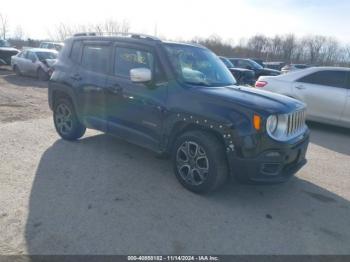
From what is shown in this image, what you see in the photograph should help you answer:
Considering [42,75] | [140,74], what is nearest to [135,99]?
[140,74]

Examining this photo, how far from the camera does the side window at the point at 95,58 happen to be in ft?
16.7

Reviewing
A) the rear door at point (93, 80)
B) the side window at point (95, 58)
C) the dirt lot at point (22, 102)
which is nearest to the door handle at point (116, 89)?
the rear door at point (93, 80)

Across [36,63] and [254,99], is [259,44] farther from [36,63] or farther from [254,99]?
[254,99]

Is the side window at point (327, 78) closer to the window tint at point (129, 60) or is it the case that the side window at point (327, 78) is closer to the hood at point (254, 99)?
the hood at point (254, 99)

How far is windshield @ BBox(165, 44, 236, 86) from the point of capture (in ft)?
14.4

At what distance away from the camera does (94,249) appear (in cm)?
293

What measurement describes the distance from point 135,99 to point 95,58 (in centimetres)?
125

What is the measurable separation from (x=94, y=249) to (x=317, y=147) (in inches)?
210

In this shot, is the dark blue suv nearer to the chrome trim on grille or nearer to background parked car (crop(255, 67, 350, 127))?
the chrome trim on grille

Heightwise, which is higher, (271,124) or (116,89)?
(116,89)

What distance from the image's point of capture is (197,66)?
15.4ft

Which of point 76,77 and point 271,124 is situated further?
point 76,77

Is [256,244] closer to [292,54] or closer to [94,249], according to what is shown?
[94,249]

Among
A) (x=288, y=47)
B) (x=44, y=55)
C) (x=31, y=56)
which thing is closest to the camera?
(x=31, y=56)
